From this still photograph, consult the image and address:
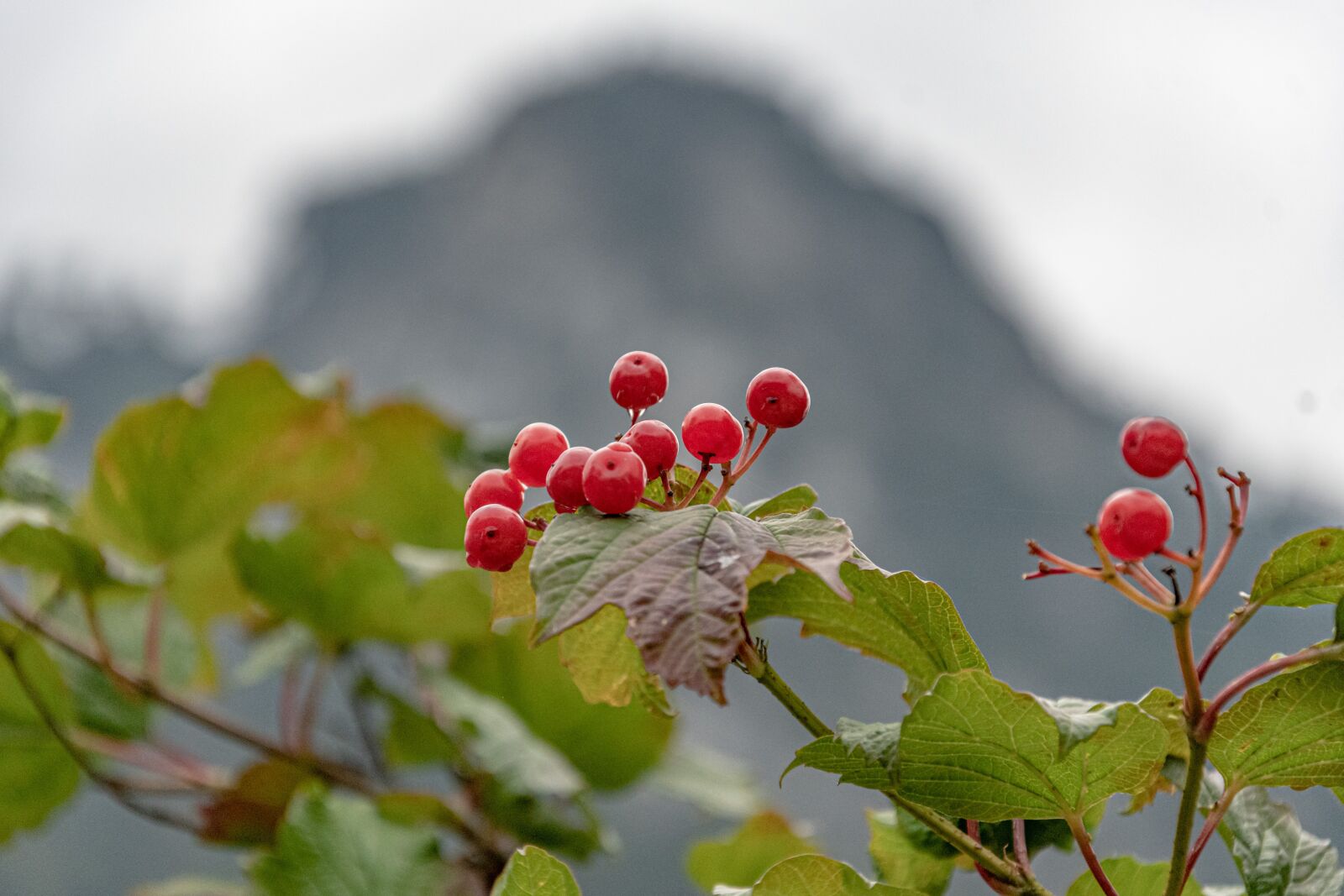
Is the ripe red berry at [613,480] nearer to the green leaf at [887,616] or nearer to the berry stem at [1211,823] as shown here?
the green leaf at [887,616]

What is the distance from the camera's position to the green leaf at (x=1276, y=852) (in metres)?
0.43

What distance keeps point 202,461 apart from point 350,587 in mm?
152

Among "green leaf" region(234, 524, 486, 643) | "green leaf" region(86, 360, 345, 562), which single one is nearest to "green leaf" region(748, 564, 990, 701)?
"green leaf" region(234, 524, 486, 643)

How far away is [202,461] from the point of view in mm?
808

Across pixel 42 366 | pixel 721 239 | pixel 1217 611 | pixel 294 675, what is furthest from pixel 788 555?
pixel 721 239

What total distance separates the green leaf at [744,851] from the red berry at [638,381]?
1.37 feet

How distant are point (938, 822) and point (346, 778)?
2.07 ft

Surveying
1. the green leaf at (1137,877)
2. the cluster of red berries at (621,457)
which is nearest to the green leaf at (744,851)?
the green leaf at (1137,877)

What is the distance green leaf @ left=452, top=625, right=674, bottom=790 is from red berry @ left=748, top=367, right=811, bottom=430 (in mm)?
575

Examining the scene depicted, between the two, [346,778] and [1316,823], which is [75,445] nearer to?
[346,778]

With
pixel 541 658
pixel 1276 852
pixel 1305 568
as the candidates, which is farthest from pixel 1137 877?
pixel 541 658

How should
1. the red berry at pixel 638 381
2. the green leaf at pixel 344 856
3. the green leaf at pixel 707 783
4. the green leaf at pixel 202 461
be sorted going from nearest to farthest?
1. the red berry at pixel 638 381
2. the green leaf at pixel 344 856
3. the green leaf at pixel 202 461
4. the green leaf at pixel 707 783

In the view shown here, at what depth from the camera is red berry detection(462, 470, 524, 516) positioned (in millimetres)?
384

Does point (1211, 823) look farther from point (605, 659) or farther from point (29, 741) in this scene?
point (29, 741)
